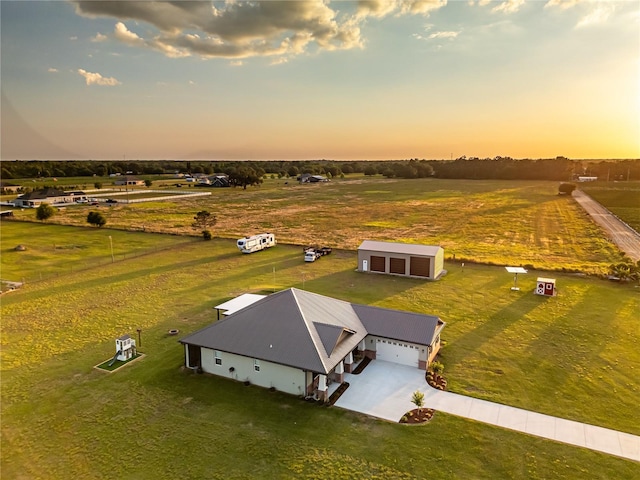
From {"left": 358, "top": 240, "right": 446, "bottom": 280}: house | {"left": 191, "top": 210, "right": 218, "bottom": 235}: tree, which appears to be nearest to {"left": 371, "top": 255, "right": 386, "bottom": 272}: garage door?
{"left": 358, "top": 240, "right": 446, "bottom": 280}: house

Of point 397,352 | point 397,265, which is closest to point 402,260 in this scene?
point 397,265

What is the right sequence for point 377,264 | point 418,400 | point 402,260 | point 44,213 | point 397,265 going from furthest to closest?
point 44,213 < point 377,264 < point 397,265 < point 402,260 < point 418,400

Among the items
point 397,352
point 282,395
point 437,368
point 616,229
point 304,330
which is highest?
point 304,330

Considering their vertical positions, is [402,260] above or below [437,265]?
above

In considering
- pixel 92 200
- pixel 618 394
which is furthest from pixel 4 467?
pixel 92 200

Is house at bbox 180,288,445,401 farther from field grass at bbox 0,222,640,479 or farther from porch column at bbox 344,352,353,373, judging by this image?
field grass at bbox 0,222,640,479

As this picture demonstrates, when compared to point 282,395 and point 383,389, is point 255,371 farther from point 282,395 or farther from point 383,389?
point 383,389

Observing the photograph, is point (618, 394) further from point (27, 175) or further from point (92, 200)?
point (27, 175)
